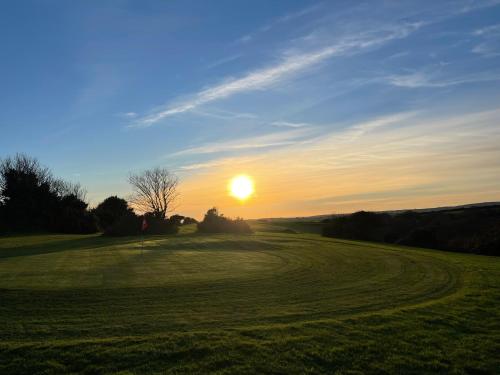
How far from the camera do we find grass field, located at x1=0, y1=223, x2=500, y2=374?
358 inches

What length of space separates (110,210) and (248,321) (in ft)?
245

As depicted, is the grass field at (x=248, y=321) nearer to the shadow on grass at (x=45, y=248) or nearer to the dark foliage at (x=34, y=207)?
the shadow on grass at (x=45, y=248)

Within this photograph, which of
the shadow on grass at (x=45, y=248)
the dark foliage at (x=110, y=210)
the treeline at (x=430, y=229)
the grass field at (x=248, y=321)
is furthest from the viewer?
the dark foliage at (x=110, y=210)

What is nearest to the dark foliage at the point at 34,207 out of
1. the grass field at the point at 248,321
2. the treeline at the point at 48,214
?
the treeline at the point at 48,214

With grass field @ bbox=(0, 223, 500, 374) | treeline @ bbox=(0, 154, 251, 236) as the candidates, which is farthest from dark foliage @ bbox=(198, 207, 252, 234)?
grass field @ bbox=(0, 223, 500, 374)

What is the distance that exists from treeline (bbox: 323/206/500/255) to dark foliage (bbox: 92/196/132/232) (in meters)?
39.0

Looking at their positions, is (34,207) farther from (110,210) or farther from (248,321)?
(248,321)

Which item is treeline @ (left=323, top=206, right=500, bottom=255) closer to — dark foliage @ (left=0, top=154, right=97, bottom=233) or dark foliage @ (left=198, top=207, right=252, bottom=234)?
dark foliage @ (left=198, top=207, right=252, bottom=234)

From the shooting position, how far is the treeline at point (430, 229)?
3959cm

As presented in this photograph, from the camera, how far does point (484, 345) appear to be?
10.2 meters

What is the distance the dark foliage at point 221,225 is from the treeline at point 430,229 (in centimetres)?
1141

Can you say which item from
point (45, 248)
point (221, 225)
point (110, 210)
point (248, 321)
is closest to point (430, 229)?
point (221, 225)

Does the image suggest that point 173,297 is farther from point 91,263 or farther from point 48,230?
point 48,230

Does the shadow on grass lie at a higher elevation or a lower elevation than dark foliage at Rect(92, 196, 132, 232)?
lower
